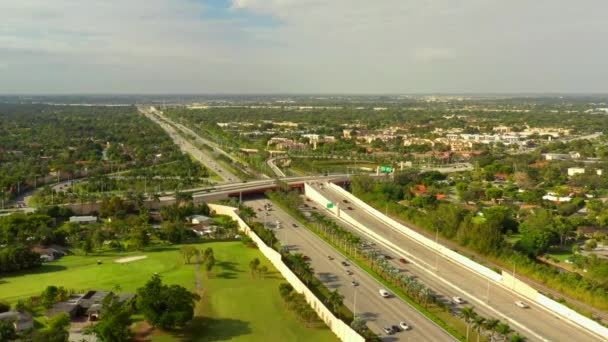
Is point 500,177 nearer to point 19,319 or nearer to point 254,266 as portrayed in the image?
point 254,266

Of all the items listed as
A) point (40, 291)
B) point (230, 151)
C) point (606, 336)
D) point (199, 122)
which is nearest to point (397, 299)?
point (606, 336)

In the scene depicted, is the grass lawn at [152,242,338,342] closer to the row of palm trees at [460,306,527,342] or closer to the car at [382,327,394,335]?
the car at [382,327,394,335]

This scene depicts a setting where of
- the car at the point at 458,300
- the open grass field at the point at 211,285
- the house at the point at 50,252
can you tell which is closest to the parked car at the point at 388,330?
the open grass field at the point at 211,285

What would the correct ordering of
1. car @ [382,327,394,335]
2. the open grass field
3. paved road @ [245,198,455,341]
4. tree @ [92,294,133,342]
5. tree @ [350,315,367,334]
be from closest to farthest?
tree @ [92,294,133,342]
tree @ [350,315,367,334]
car @ [382,327,394,335]
the open grass field
paved road @ [245,198,455,341]

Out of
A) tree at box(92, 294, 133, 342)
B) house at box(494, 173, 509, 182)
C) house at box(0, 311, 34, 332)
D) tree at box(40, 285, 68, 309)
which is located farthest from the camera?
house at box(494, 173, 509, 182)

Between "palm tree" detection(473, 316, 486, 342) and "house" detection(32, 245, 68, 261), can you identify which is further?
"house" detection(32, 245, 68, 261)

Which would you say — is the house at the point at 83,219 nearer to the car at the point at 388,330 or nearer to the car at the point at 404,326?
the car at the point at 388,330

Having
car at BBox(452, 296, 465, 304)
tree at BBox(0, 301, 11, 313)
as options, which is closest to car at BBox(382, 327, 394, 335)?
car at BBox(452, 296, 465, 304)
